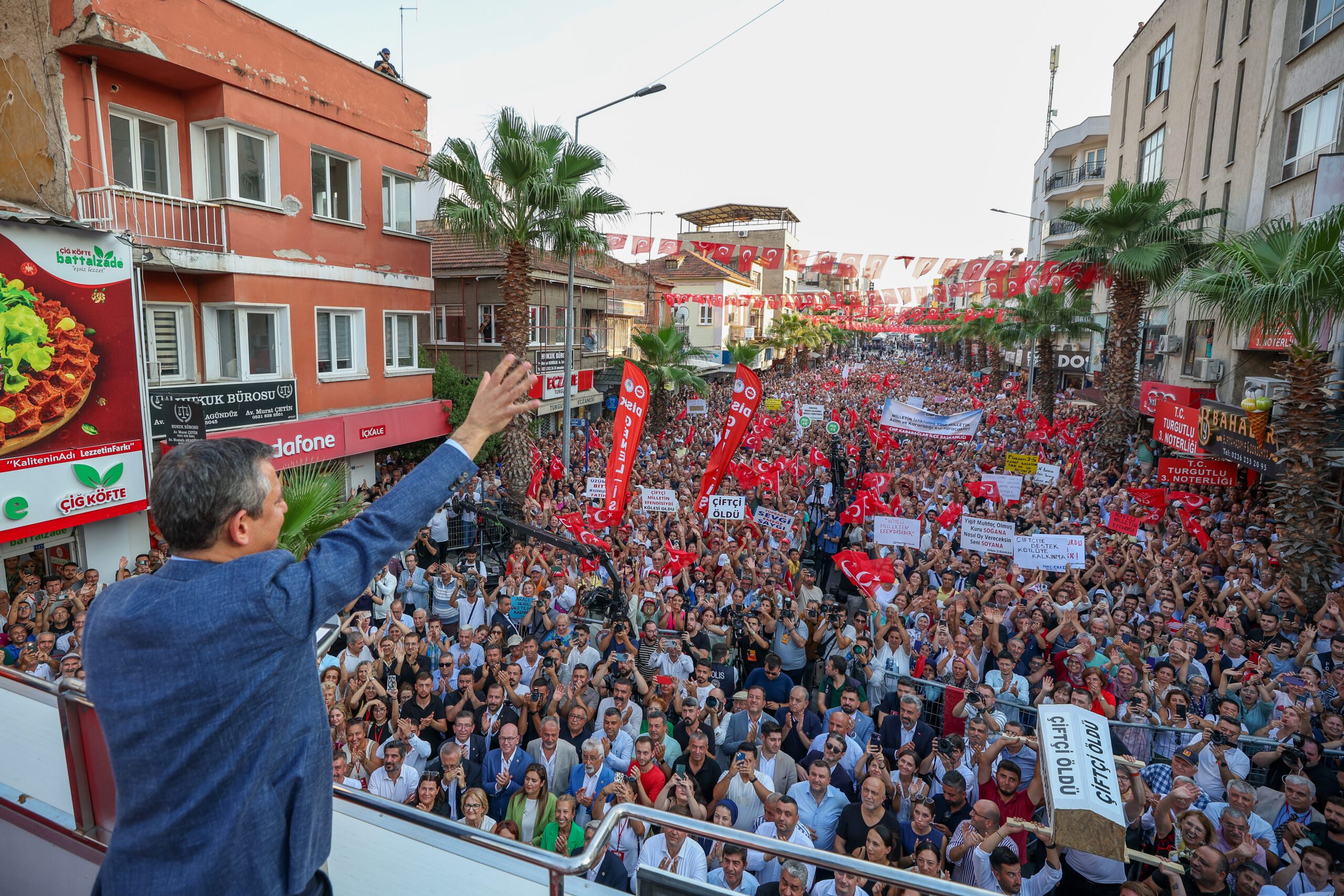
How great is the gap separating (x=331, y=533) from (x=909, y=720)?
6053 mm

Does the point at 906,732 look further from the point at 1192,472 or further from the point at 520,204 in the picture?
the point at 520,204

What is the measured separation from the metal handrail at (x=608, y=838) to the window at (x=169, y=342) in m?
11.7

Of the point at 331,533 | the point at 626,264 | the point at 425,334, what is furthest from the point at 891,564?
the point at 626,264

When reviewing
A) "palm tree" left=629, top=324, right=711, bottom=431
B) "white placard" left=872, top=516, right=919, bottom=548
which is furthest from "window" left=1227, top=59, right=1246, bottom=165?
"palm tree" left=629, top=324, right=711, bottom=431

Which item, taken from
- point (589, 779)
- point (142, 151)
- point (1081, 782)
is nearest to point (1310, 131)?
point (1081, 782)

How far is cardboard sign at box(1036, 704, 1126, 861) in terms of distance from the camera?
148 inches

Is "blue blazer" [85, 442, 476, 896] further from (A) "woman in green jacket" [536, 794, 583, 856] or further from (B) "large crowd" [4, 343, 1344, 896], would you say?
(A) "woman in green jacket" [536, 794, 583, 856]

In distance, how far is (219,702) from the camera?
1.51m

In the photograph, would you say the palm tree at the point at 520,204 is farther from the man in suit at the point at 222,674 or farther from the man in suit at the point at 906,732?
the man in suit at the point at 222,674

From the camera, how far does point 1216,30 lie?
19.1 metres

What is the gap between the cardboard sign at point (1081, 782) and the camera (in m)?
3.76

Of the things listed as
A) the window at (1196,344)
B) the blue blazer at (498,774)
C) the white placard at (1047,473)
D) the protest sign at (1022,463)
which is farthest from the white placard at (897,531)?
the window at (1196,344)

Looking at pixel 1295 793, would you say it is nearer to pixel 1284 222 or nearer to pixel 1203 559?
pixel 1203 559

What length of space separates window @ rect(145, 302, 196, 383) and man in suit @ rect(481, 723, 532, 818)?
8964 millimetres
